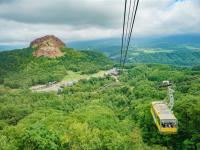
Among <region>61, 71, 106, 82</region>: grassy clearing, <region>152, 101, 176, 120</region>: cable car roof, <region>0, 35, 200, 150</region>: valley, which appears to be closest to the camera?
<region>152, 101, 176, 120</region>: cable car roof

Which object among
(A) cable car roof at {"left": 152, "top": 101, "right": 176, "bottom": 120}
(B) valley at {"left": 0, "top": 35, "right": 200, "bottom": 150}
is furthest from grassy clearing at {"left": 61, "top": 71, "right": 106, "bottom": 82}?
(A) cable car roof at {"left": 152, "top": 101, "right": 176, "bottom": 120}

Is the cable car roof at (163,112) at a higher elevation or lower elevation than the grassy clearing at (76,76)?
higher

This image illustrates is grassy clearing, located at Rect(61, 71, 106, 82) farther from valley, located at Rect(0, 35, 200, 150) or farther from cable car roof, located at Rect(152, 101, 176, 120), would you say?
cable car roof, located at Rect(152, 101, 176, 120)

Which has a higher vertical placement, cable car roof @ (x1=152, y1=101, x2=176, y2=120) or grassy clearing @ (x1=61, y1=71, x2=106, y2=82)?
cable car roof @ (x1=152, y1=101, x2=176, y2=120)

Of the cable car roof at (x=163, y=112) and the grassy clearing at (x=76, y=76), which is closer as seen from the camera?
the cable car roof at (x=163, y=112)

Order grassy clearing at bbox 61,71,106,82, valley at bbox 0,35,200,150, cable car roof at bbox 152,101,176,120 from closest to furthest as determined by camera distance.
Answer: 1. cable car roof at bbox 152,101,176,120
2. valley at bbox 0,35,200,150
3. grassy clearing at bbox 61,71,106,82

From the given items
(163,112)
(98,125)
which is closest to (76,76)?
(98,125)

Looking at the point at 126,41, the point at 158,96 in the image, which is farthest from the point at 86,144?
the point at 158,96

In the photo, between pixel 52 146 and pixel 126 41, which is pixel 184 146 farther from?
pixel 126 41

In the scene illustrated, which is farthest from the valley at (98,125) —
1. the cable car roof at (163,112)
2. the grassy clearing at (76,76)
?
the grassy clearing at (76,76)

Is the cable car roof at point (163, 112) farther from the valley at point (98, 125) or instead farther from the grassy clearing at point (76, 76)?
the grassy clearing at point (76, 76)

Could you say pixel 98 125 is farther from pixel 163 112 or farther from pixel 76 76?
pixel 76 76
